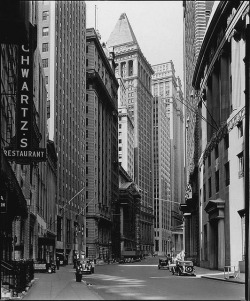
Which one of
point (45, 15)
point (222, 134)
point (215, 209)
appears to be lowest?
point (215, 209)

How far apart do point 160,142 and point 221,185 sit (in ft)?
6.98

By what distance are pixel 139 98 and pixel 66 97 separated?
11.0 feet

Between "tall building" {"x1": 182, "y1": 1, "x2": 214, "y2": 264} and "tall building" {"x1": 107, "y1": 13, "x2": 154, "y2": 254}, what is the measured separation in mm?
980

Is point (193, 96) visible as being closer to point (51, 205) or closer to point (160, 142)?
point (160, 142)

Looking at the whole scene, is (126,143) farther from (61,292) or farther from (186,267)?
(186,267)

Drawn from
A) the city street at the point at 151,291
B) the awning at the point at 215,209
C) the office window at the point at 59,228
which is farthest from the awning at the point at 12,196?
the awning at the point at 215,209

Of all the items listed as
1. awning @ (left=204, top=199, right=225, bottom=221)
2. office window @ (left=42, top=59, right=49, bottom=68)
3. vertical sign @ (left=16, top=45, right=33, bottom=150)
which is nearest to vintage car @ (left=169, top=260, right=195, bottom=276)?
awning @ (left=204, top=199, right=225, bottom=221)

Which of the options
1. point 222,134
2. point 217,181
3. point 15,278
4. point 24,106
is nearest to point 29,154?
point 24,106

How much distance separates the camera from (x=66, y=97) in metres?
11.1

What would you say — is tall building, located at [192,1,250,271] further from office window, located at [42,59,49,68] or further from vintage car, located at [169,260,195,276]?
vintage car, located at [169,260,195,276]

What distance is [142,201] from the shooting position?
17875 mm

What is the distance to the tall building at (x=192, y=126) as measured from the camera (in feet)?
43.3

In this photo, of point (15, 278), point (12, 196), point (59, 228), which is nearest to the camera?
point (59, 228)

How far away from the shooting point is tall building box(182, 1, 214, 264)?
13188 mm
